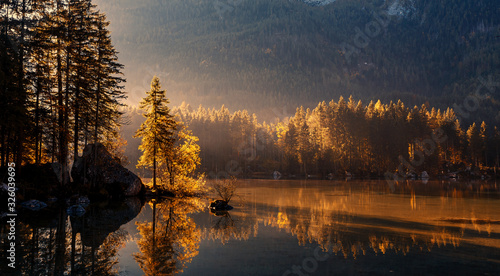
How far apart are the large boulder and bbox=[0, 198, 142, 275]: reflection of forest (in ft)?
38.9

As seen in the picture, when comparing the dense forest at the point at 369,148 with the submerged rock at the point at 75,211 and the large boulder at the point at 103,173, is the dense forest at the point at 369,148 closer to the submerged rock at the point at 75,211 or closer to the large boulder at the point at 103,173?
the large boulder at the point at 103,173

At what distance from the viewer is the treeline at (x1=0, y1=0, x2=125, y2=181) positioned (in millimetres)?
32156

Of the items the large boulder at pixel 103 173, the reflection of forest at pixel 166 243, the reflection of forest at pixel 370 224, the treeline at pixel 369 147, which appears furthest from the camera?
the treeline at pixel 369 147

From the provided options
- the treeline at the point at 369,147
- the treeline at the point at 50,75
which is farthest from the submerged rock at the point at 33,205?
the treeline at the point at 369,147

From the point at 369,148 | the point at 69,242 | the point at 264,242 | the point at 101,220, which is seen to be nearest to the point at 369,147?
the point at 369,148

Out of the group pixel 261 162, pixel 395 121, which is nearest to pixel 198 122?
pixel 261 162

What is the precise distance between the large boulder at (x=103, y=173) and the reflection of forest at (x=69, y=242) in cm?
1186

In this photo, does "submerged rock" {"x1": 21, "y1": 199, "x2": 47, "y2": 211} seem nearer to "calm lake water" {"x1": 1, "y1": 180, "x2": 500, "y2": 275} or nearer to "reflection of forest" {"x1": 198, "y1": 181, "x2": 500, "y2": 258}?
"calm lake water" {"x1": 1, "y1": 180, "x2": 500, "y2": 275}

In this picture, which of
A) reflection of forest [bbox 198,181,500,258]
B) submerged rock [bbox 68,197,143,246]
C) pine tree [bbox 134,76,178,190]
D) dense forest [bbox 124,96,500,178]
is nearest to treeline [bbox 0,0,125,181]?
pine tree [bbox 134,76,178,190]

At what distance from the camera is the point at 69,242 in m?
18.8

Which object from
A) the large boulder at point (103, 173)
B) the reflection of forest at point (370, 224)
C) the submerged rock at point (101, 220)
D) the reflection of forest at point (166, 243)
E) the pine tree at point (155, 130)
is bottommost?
the reflection of forest at point (370, 224)

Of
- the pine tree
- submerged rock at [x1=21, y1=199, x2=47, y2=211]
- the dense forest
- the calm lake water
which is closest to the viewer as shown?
the calm lake water

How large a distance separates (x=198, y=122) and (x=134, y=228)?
129m

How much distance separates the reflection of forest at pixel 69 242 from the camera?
47.9 ft
